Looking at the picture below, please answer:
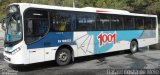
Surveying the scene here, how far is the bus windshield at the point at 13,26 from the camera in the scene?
11865mm

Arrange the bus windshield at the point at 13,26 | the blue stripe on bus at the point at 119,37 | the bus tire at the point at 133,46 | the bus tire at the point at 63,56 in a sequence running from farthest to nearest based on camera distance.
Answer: the bus tire at the point at 133,46
the blue stripe on bus at the point at 119,37
the bus tire at the point at 63,56
the bus windshield at the point at 13,26

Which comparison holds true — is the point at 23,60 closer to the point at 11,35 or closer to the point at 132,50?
the point at 11,35

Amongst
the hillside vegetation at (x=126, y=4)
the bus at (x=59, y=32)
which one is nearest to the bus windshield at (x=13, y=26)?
the bus at (x=59, y=32)

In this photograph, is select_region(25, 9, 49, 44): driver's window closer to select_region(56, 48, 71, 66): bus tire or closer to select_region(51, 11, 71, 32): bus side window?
select_region(51, 11, 71, 32): bus side window

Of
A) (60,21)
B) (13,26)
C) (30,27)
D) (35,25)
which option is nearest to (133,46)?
(60,21)

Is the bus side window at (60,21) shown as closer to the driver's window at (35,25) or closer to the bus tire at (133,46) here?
the driver's window at (35,25)

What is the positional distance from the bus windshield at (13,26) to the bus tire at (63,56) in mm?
2250

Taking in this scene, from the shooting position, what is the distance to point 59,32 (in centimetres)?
1333

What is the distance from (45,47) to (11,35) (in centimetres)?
151

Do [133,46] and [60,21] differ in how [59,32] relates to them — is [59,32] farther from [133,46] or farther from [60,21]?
[133,46]

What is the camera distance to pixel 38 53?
1230 centimetres

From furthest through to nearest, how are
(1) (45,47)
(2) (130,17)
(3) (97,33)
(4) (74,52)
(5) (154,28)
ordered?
(5) (154,28)
(2) (130,17)
(3) (97,33)
(4) (74,52)
(1) (45,47)

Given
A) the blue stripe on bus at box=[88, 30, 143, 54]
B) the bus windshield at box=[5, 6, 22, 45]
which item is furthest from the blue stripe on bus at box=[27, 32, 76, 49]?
the blue stripe on bus at box=[88, 30, 143, 54]

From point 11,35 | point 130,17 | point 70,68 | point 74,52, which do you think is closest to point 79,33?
point 74,52
